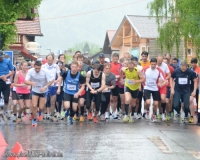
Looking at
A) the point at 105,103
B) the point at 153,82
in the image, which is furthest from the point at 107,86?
the point at 153,82

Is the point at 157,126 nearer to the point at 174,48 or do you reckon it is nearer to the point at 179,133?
the point at 179,133

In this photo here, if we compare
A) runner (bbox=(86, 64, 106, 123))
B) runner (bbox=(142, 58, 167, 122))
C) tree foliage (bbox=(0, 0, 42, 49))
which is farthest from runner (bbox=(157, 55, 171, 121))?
tree foliage (bbox=(0, 0, 42, 49))

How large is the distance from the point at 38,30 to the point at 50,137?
44051 mm

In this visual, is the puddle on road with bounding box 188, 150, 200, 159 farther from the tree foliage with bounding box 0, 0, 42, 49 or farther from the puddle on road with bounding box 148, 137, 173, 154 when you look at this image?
the tree foliage with bounding box 0, 0, 42, 49

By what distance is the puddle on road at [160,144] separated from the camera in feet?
35.7

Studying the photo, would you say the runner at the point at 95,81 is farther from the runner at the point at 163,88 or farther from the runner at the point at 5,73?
the runner at the point at 5,73

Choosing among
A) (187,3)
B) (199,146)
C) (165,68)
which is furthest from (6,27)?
(199,146)

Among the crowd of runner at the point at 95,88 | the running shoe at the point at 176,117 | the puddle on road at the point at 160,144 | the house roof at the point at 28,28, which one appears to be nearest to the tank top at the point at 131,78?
the crowd of runner at the point at 95,88

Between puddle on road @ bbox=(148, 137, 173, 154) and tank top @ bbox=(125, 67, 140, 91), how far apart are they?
4.32m

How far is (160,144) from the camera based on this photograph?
11766 millimetres

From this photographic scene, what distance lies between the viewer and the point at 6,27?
30219 millimetres

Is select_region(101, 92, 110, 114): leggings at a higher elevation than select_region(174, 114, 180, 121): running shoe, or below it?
higher

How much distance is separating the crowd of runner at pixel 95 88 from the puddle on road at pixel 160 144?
4049mm

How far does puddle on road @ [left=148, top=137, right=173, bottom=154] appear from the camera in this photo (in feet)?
35.7
